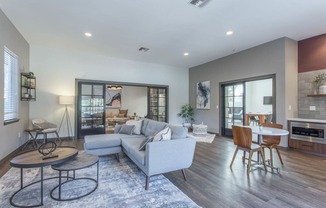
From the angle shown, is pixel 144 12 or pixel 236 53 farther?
pixel 236 53

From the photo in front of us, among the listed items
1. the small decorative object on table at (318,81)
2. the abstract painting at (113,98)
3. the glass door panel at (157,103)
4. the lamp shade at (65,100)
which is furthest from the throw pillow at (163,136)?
the abstract painting at (113,98)

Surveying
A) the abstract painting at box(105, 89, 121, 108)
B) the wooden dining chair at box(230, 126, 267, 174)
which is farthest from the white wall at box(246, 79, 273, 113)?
the abstract painting at box(105, 89, 121, 108)

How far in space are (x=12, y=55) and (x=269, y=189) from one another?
589 centimetres

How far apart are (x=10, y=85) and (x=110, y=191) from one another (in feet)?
12.1

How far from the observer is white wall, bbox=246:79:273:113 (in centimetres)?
830

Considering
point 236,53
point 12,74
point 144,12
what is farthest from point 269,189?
point 12,74

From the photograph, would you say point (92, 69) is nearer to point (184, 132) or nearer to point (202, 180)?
point (184, 132)

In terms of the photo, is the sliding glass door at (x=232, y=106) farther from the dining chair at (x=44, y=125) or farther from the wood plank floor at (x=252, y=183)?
the dining chair at (x=44, y=125)

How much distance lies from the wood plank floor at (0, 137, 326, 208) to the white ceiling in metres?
3.08

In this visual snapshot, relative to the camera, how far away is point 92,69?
242 inches

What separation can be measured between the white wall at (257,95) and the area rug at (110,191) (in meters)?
7.60

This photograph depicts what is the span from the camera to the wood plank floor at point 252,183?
2.17 meters

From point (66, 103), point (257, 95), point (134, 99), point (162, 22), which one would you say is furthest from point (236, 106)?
point (134, 99)

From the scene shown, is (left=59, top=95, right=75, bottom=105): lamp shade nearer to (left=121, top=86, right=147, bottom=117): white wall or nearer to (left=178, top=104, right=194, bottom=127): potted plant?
(left=178, top=104, right=194, bottom=127): potted plant
